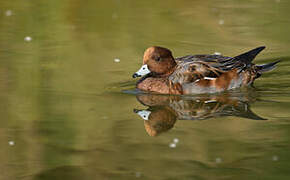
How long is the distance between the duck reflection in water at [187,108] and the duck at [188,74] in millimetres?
139

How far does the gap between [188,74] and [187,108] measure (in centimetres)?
82

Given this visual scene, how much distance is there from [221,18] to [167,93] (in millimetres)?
5842

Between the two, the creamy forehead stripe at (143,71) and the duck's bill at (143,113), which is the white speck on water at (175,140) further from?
the creamy forehead stripe at (143,71)

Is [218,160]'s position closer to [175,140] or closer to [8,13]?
[175,140]

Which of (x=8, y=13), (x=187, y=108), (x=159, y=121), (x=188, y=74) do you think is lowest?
(x=159, y=121)

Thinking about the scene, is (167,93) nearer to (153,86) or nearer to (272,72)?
(153,86)

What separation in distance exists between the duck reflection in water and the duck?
0.45 ft

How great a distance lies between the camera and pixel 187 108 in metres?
9.34

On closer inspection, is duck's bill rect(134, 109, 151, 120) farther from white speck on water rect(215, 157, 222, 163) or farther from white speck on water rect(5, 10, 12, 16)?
white speck on water rect(5, 10, 12, 16)

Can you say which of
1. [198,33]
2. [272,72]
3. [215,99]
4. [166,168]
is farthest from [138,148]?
[198,33]

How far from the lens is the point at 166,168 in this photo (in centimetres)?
716

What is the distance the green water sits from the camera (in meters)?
7.32

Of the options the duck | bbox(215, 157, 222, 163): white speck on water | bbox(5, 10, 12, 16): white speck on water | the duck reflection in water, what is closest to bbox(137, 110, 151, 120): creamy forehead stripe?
the duck reflection in water

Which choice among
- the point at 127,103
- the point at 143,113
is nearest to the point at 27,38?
the point at 127,103
